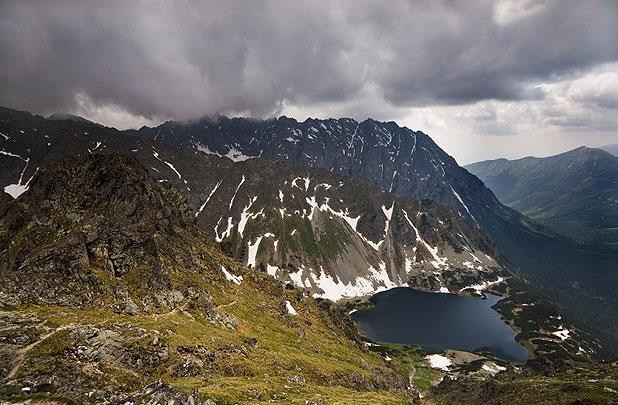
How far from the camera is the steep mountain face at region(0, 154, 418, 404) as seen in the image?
51875 millimetres

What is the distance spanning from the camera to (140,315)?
87.2 m

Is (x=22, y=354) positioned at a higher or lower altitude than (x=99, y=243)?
lower

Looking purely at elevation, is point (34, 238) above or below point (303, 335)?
above

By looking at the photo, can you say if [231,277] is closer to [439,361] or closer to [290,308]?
[290,308]

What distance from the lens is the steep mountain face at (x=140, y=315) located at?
51875 millimetres

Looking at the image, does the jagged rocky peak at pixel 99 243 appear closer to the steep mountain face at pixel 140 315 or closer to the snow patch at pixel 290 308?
the steep mountain face at pixel 140 315


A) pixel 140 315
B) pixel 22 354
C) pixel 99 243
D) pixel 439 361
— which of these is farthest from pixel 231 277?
pixel 439 361

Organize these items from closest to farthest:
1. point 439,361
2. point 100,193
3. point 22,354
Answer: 1. point 22,354
2. point 100,193
3. point 439,361

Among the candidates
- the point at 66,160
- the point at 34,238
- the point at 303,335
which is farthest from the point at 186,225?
the point at 303,335

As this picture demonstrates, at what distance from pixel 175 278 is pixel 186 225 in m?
58.6

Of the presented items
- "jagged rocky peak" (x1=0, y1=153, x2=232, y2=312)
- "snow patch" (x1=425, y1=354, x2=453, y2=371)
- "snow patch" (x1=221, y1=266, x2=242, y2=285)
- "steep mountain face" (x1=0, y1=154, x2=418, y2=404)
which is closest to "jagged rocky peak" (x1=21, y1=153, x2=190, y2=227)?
"jagged rocky peak" (x1=0, y1=153, x2=232, y2=312)

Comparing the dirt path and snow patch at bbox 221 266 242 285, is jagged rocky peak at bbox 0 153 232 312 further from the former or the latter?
the dirt path

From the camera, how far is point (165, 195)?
176 m

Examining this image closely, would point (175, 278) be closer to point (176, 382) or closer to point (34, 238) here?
point (34, 238)
